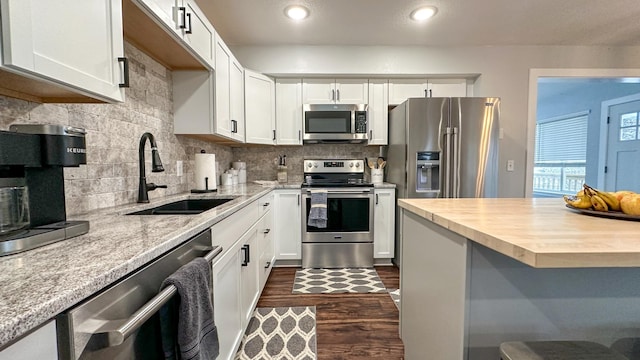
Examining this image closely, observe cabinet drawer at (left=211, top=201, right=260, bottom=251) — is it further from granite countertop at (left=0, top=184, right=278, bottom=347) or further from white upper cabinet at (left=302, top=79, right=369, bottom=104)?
white upper cabinet at (left=302, top=79, right=369, bottom=104)

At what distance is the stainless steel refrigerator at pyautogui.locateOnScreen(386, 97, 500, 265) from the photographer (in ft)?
8.59

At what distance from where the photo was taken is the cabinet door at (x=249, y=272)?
162cm

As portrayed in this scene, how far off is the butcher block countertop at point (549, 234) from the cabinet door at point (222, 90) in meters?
1.65

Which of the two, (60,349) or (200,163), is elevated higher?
(200,163)

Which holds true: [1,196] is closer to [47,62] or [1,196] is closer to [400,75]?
[47,62]

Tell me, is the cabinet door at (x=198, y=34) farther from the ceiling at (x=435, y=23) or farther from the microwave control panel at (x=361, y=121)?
the microwave control panel at (x=361, y=121)

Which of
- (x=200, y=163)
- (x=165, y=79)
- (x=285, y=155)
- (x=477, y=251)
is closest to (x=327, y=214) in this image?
(x=285, y=155)

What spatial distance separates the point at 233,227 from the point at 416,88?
2.65m

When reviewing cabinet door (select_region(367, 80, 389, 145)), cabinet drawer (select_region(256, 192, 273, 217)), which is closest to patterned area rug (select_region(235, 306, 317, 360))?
cabinet drawer (select_region(256, 192, 273, 217))

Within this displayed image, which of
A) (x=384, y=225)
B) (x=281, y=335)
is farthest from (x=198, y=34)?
(x=384, y=225)

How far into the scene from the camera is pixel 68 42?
2.75 ft

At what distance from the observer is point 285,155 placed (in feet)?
11.2

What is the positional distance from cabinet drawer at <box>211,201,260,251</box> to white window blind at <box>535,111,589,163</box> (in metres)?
5.76

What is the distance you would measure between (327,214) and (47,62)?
234 cm
